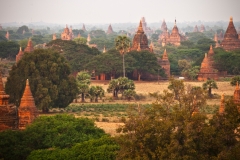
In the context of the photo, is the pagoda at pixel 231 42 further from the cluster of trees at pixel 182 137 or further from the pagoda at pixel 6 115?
the cluster of trees at pixel 182 137

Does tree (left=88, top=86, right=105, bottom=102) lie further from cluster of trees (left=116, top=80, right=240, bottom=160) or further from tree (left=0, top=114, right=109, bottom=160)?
cluster of trees (left=116, top=80, right=240, bottom=160)

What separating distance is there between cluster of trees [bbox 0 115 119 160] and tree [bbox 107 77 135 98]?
2423 cm

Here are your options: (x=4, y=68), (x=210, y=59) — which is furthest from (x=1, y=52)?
(x=210, y=59)

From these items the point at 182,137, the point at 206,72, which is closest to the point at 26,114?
the point at 182,137

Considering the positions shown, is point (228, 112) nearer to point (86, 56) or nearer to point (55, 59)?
point (55, 59)

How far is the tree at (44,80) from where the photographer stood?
46.3 meters

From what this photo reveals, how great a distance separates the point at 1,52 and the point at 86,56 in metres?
21.3

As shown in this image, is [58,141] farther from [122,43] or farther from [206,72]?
[206,72]

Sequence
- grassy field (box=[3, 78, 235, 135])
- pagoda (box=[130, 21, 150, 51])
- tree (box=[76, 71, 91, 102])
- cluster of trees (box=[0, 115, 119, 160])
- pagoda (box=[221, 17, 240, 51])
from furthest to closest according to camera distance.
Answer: pagoda (box=[221, 17, 240, 51]) < pagoda (box=[130, 21, 150, 51]) < tree (box=[76, 71, 91, 102]) < grassy field (box=[3, 78, 235, 135]) < cluster of trees (box=[0, 115, 119, 160])

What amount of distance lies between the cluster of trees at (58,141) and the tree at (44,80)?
37.8 feet

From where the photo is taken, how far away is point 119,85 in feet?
195

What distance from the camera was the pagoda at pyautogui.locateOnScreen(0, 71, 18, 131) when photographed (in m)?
33.8

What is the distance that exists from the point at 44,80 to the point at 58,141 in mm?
15997

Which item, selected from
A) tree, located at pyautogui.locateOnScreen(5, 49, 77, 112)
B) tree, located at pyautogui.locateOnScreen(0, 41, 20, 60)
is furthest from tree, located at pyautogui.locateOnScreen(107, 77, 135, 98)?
tree, located at pyautogui.locateOnScreen(0, 41, 20, 60)
